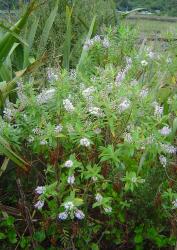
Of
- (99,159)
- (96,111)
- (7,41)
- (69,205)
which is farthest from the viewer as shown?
(7,41)

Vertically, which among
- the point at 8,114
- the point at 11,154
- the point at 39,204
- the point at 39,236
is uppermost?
the point at 8,114

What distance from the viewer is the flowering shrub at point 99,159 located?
8.82 ft

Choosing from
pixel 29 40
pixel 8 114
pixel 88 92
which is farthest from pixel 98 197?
pixel 29 40

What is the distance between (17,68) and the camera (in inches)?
170

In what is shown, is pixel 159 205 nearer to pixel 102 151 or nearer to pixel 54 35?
pixel 102 151

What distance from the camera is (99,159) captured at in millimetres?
2891

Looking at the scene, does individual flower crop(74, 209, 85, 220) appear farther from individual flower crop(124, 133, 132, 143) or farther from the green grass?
the green grass

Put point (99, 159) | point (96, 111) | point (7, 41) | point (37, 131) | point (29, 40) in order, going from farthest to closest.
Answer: point (29, 40) < point (7, 41) < point (99, 159) < point (37, 131) < point (96, 111)

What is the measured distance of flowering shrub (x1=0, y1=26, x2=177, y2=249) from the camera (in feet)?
8.82

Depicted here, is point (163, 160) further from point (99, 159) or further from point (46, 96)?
point (46, 96)

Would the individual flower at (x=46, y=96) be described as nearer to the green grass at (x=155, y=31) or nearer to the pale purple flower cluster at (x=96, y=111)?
the pale purple flower cluster at (x=96, y=111)

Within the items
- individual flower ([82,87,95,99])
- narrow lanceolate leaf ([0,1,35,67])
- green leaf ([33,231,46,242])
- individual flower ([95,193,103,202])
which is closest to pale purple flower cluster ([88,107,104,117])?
individual flower ([82,87,95,99])

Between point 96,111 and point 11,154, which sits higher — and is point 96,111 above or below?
above

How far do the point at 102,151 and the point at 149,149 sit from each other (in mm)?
206
